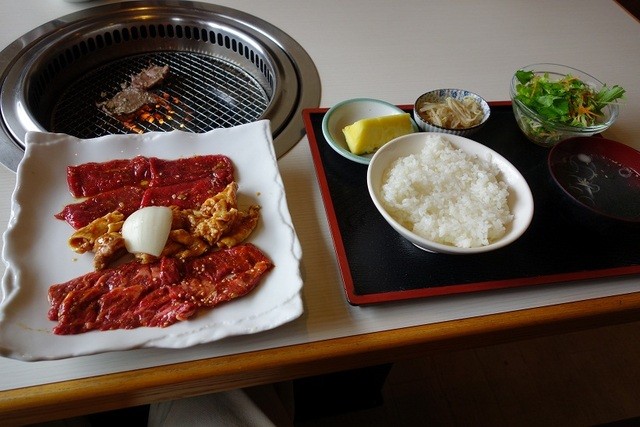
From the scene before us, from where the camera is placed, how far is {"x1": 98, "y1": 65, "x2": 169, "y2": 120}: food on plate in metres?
1.55

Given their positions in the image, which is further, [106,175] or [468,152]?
[468,152]

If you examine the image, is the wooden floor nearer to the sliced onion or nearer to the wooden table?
the wooden table

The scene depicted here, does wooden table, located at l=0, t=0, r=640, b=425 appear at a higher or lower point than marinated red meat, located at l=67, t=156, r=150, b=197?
lower

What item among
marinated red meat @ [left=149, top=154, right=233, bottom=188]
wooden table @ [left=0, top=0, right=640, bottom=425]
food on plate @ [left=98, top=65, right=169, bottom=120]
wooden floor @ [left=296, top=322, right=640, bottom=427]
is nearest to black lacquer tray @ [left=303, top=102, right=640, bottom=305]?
wooden table @ [left=0, top=0, right=640, bottom=425]

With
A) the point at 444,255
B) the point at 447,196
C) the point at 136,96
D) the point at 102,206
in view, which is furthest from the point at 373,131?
the point at 136,96

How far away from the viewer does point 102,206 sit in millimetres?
1085

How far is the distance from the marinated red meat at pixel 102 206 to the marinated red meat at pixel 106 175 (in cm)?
2

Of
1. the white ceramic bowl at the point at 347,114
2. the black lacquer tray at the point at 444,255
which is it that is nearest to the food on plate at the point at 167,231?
the black lacquer tray at the point at 444,255

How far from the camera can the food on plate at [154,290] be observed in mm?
891

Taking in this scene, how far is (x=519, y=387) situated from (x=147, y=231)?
6.09 feet

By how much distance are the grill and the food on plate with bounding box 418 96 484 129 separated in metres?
0.36

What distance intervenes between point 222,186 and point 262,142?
6.4 inches

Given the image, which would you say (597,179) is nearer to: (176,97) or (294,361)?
(294,361)

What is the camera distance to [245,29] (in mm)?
1741
